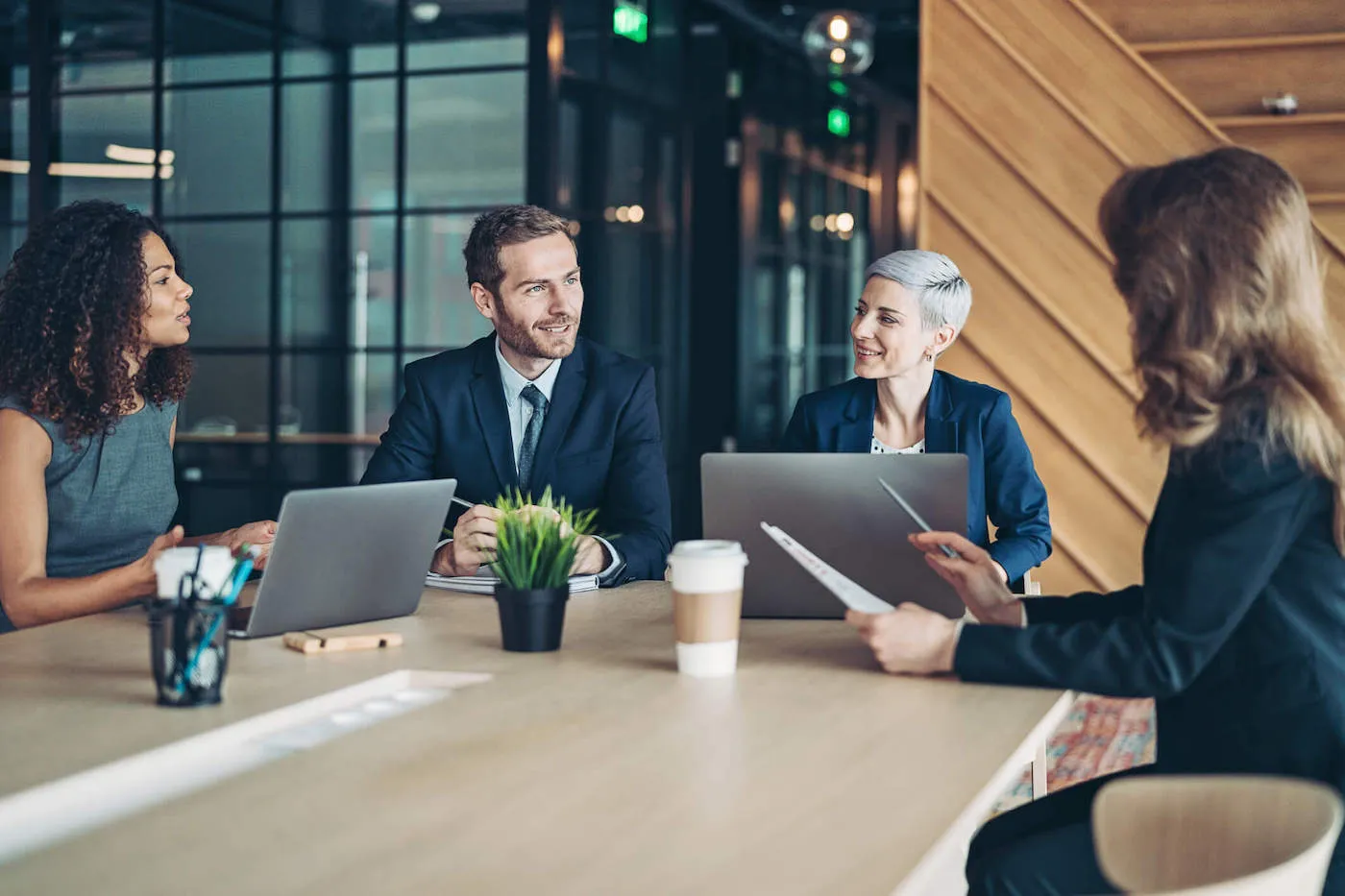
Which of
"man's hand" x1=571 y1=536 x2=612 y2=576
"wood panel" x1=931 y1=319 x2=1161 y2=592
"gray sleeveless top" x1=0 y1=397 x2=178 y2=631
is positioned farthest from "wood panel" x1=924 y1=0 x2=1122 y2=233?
"gray sleeveless top" x1=0 y1=397 x2=178 y2=631

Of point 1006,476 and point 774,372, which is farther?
point 774,372

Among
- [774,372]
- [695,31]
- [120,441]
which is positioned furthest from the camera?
[774,372]

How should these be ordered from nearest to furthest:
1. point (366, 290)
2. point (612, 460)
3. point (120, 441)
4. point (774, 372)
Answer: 1. point (120, 441)
2. point (612, 460)
3. point (366, 290)
4. point (774, 372)

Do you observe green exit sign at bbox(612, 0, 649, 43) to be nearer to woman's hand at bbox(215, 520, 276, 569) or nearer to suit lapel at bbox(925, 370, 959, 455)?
suit lapel at bbox(925, 370, 959, 455)

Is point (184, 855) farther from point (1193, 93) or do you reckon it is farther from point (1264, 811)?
point (1193, 93)

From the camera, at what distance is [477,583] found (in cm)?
226

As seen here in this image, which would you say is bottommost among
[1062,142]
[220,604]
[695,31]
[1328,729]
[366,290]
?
[1328,729]

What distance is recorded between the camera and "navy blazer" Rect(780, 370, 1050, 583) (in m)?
2.84

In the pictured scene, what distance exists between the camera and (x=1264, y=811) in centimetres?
118

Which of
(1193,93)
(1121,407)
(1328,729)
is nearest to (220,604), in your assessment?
(1328,729)

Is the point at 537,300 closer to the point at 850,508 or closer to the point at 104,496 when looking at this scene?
the point at 104,496

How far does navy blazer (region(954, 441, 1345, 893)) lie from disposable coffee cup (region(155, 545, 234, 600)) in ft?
2.71

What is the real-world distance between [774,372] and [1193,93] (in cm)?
306

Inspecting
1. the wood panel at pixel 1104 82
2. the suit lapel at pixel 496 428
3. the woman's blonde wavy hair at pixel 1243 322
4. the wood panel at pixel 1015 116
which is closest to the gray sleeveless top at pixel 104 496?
the suit lapel at pixel 496 428
